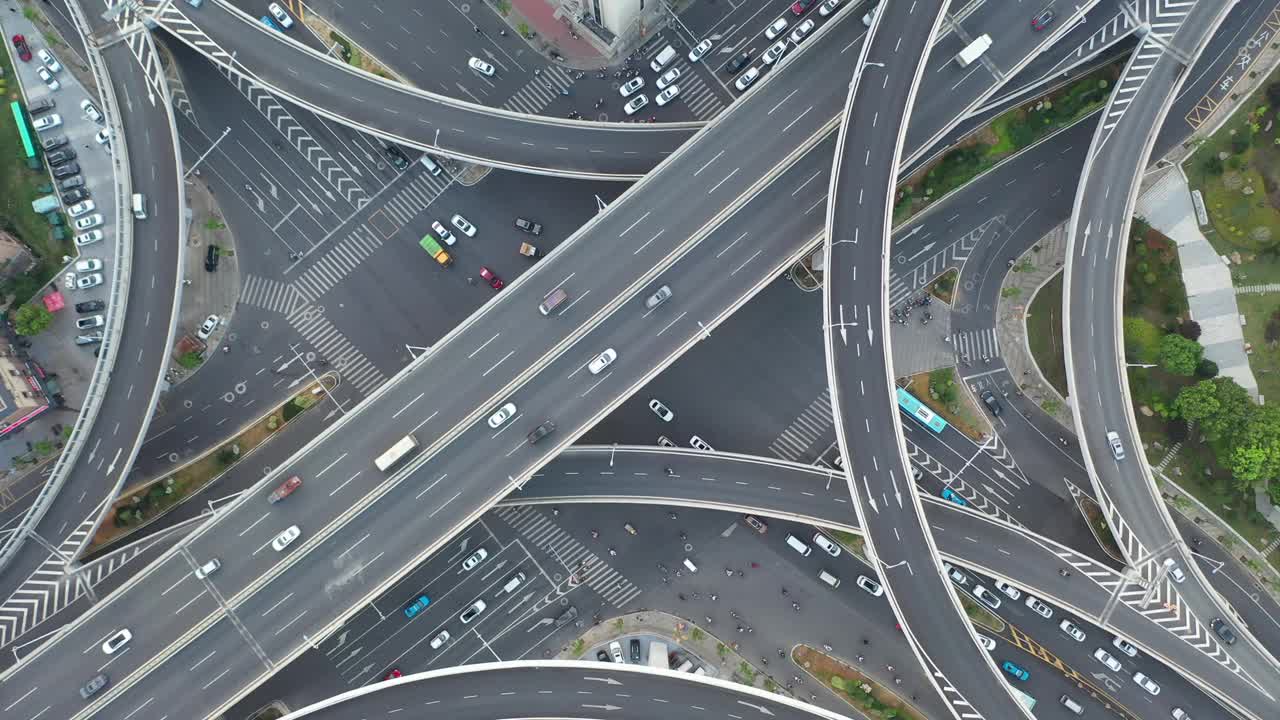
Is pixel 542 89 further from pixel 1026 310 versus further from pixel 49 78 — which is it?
pixel 1026 310


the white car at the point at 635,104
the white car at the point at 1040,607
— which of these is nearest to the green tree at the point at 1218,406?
the white car at the point at 1040,607

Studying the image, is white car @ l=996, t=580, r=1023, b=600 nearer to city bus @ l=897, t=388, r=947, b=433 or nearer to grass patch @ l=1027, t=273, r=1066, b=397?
city bus @ l=897, t=388, r=947, b=433

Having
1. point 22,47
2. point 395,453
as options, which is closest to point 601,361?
point 395,453

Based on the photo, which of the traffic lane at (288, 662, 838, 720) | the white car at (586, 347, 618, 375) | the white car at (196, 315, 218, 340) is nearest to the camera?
the white car at (586, 347, 618, 375)

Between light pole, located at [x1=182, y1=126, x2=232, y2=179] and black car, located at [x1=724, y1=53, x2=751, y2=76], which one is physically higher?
light pole, located at [x1=182, y1=126, x2=232, y2=179]

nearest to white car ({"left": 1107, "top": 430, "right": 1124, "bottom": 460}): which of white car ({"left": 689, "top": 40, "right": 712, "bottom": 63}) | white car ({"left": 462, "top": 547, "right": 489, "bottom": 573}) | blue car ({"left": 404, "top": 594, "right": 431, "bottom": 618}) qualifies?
white car ({"left": 689, "top": 40, "right": 712, "bottom": 63})

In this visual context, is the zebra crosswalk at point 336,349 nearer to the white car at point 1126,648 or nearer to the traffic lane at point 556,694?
the traffic lane at point 556,694
